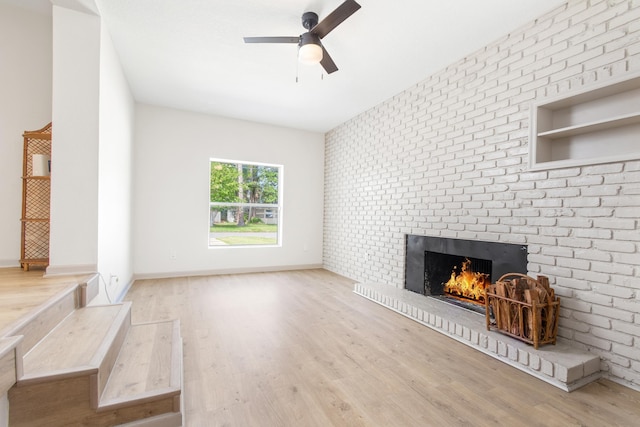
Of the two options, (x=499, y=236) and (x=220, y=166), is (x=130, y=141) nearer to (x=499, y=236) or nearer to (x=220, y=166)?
(x=220, y=166)

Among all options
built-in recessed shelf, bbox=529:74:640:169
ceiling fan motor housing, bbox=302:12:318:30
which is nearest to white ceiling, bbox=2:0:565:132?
ceiling fan motor housing, bbox=302:12:318:30

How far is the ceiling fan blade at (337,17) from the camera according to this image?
191cm

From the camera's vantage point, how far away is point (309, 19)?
2.38m

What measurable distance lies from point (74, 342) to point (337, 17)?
2674 mm

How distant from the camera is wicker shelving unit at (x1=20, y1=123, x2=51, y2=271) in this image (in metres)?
2.48

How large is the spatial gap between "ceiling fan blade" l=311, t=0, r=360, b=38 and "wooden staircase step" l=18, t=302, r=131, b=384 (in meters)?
2.52

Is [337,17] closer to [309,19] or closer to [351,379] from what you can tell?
[309,19]

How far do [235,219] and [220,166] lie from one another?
1002 mm

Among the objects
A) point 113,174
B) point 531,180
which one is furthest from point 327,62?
point 113,174

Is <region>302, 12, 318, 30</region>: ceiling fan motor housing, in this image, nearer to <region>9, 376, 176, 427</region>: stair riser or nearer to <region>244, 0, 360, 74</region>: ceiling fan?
<region>244, 0, 360, 74</region>: ceiling fan

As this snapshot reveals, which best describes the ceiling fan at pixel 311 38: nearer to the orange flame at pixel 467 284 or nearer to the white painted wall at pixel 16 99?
the white painted wall at pixel 16 99

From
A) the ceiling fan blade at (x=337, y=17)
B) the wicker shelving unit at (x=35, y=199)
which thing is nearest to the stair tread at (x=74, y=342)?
the wicker shelving unit at (x=35, y=199)

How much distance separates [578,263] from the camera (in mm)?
2121

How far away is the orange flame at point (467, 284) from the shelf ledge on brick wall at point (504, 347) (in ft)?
0.80
